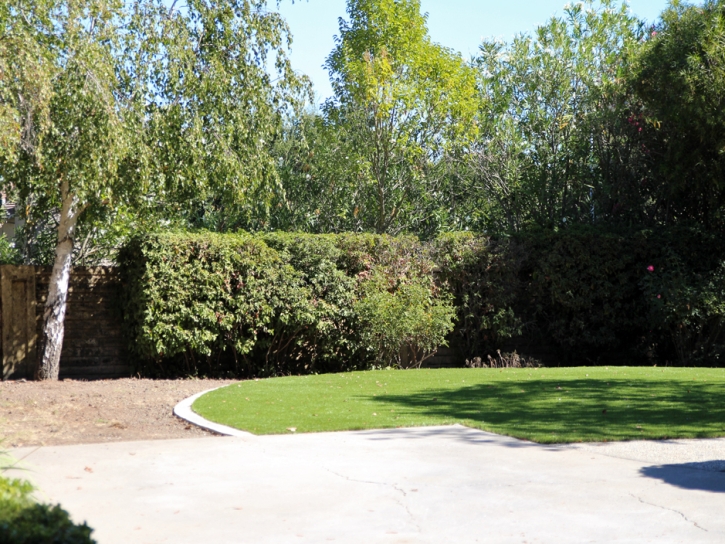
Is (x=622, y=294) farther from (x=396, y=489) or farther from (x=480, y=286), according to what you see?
(x=396, y=489)

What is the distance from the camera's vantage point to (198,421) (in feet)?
30.0

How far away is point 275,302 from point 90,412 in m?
5.62

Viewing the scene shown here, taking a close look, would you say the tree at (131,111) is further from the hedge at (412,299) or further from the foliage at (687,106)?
the foliage at (687,106)

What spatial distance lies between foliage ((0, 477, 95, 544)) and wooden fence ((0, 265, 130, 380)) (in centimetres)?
1213

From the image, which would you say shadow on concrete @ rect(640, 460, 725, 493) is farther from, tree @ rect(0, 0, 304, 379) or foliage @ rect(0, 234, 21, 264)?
foliage @ rect(0, 234, 21, 264)

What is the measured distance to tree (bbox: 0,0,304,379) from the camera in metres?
11.6

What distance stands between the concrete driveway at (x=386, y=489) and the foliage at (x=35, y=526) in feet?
5.60

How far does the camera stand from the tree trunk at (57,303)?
13797mm

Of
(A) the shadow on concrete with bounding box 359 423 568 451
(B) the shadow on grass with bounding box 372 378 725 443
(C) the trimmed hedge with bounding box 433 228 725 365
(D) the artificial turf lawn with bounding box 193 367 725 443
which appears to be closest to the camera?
(A) the shadow on concrete with bounding box 359 423 568 451

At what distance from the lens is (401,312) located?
15.9 meters

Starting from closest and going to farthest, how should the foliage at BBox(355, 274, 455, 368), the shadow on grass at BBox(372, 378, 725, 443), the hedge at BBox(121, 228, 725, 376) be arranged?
the shadow on grass at BBox(372, 378, 725, 443) < the hedge at BBox(121, 228, 725, 376) < the foliage at BBox(355, 274, 455, 368)

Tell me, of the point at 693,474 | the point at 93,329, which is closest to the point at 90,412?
the point at 93,329

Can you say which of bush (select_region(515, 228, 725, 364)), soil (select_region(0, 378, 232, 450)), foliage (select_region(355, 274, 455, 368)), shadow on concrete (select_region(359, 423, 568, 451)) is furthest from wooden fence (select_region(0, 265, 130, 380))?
bush (select_region(515, 228, 725, 364))

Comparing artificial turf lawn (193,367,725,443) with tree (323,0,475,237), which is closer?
artificial turf lawn (193,367,725,443)
